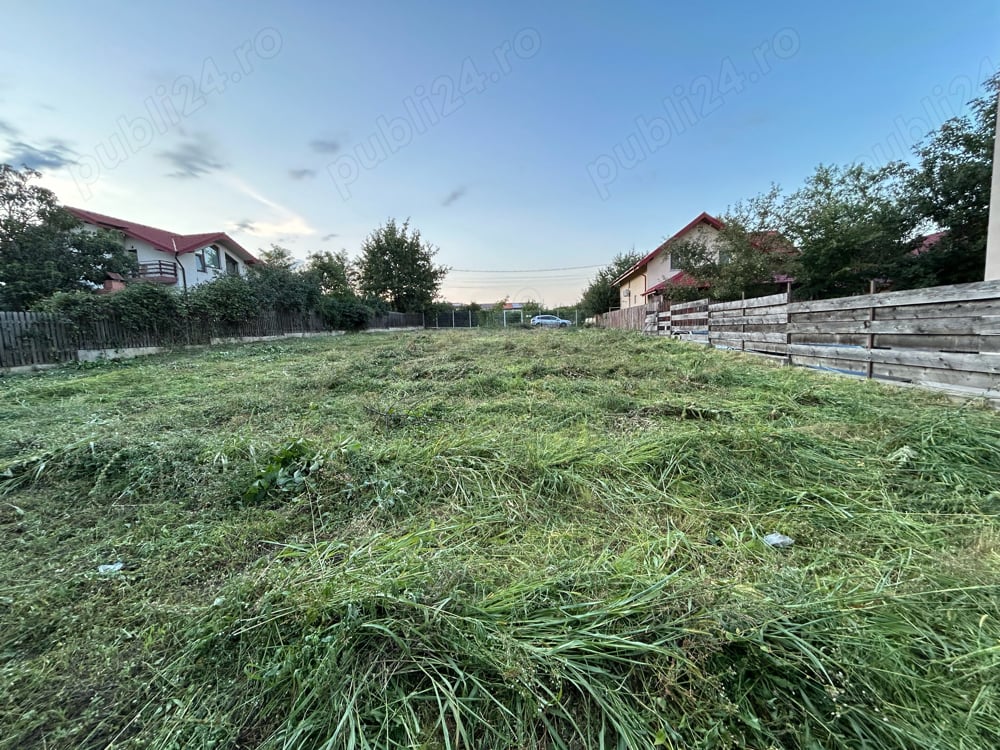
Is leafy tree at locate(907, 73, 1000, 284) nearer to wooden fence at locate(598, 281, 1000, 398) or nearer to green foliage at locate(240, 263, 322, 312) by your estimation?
wooden fence at locate(598, 281, 1000, 398)

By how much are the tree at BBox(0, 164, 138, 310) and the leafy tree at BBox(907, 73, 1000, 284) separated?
3172cm

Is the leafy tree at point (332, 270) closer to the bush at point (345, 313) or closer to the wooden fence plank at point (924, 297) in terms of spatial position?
the bush at point (345, 313)

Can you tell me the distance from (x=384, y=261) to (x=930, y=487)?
30.8 metres

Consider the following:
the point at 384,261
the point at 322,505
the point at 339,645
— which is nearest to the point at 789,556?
the point at 339,645

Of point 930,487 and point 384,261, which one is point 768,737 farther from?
point 384,261

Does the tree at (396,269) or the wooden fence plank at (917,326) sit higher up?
the tree at (396,269)

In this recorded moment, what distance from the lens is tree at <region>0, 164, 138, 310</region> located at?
14625mm

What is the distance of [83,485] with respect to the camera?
2.32 meters

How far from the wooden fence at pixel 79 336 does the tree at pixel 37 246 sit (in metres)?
9.01

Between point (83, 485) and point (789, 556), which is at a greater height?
point (83, 485)

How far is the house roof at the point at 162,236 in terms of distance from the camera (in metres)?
21.2

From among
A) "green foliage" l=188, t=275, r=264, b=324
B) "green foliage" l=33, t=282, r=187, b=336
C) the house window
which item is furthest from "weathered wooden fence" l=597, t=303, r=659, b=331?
the house window

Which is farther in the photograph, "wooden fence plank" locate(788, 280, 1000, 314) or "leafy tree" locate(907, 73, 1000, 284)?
"leafy tree" locate(907, 73, 1000, 284)

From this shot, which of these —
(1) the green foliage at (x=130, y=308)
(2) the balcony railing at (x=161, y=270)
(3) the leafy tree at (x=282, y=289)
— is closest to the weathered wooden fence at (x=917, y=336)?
(1) the green foliage at (x=130, y=308)
